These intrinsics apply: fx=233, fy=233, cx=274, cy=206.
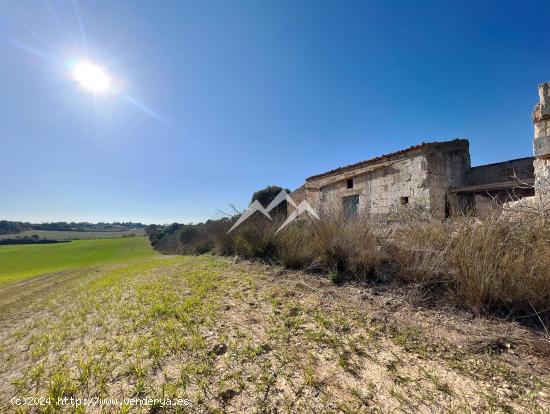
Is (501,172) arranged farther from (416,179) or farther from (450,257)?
(450,257)

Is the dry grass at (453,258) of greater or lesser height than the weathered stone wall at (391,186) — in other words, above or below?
below

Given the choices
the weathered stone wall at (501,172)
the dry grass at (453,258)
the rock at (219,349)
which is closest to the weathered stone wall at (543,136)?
the dry grass at (453,258)

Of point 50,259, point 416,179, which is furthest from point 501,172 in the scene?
point 50,259

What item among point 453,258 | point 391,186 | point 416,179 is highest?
point 416,179

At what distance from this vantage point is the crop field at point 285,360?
5.41ft

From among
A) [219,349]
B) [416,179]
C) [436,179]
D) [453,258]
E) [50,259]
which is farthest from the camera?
[50,259]

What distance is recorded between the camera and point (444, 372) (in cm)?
186

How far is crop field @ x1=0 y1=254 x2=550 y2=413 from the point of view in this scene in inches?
64.9

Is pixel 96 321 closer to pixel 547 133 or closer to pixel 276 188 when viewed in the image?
pixel 547 133

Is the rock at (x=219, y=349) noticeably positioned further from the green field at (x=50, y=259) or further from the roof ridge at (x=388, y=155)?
the green field at (x=50, y=259)

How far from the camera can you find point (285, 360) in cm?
212

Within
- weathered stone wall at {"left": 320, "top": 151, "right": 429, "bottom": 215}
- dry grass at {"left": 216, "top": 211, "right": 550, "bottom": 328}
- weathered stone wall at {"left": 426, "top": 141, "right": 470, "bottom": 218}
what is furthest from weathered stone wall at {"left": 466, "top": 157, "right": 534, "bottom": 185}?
dry grass at {"left": 216, "top": 211, "right": 550, "bottom": 328}

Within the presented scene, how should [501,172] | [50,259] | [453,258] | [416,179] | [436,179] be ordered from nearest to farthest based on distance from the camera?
[453,258] < [501,172] < [436,179] < [416,179] < [50,259]

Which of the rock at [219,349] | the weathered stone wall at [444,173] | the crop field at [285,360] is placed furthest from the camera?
the weathered stone wall at [444,173]
